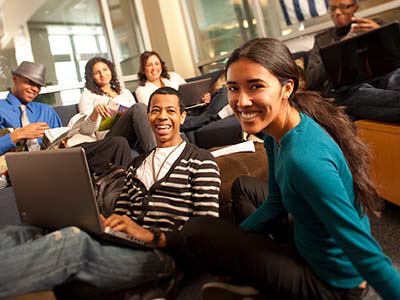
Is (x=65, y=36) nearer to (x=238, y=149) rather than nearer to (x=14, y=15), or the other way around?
(x=14, y=15)

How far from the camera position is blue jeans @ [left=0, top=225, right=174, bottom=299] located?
2.97ft

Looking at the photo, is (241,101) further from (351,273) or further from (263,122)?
(351,273)

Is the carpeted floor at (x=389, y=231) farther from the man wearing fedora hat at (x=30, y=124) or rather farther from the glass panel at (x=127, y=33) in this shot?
the glass panel at (x=127, y=33)

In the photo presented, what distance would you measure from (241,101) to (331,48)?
136 cm

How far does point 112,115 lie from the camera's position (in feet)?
7.32

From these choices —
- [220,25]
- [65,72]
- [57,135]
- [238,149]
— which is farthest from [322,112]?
[220,25]

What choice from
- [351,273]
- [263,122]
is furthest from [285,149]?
[351,273]

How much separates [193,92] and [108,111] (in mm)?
1077

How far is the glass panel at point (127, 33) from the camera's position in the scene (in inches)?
176

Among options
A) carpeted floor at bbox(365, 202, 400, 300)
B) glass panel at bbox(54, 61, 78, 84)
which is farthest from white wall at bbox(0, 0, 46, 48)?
carpeted floor at bbox(365, 202, 400, 300)

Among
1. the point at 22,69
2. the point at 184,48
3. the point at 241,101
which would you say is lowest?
the point at 241,101

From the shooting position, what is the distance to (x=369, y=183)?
2.93 feet

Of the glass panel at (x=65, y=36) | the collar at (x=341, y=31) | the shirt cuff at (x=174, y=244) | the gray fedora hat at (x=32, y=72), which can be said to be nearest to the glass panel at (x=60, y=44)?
the glass panel at (x=65, y=36)

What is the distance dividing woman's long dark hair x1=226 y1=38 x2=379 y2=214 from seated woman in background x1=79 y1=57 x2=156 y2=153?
1.33 meters
